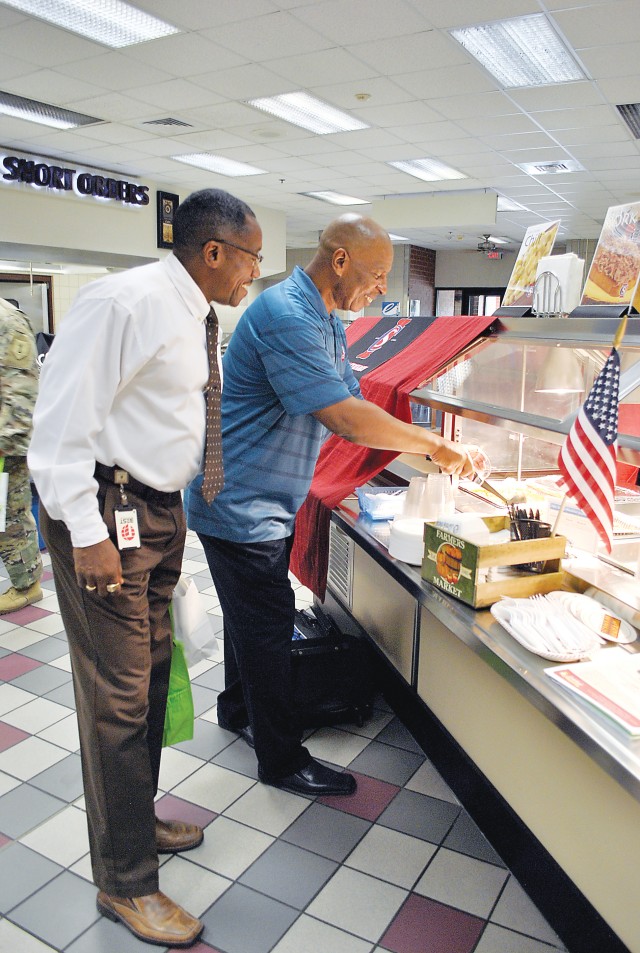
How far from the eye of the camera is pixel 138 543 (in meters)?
1.76

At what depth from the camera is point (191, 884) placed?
2.10 metres

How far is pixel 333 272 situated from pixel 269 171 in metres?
7.85

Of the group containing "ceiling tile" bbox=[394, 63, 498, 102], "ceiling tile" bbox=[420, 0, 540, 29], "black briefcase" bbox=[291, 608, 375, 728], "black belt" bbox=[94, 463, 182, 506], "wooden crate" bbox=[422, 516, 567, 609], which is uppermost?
"ceiling tile" bbox=[394, 63, 498, 102]

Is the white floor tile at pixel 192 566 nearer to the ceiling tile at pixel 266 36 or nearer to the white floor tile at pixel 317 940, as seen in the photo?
the white floor tile at pixel 317 940

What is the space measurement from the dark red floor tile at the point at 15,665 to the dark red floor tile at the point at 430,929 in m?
2.16

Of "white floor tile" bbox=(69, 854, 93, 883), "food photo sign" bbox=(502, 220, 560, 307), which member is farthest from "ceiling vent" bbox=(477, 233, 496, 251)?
"white floor tile" bbox=(69, 854, 93, 883)

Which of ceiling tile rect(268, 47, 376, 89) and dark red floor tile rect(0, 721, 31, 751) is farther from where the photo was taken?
ceiling tile rect(268, 47, 376, 89)

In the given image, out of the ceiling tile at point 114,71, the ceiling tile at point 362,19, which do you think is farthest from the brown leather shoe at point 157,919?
the ceiling tile at point 114,71

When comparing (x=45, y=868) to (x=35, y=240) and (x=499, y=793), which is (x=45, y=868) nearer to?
(x=499, y=793)

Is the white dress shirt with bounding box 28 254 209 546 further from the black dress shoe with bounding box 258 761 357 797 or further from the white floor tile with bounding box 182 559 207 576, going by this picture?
the white floor tile with bounding box 182 559 207 576

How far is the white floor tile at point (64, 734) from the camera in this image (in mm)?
2826

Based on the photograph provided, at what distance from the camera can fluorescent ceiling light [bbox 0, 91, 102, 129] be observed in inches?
257

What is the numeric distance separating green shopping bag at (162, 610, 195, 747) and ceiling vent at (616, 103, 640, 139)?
637 centimetres

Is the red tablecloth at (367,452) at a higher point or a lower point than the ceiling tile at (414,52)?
lower
